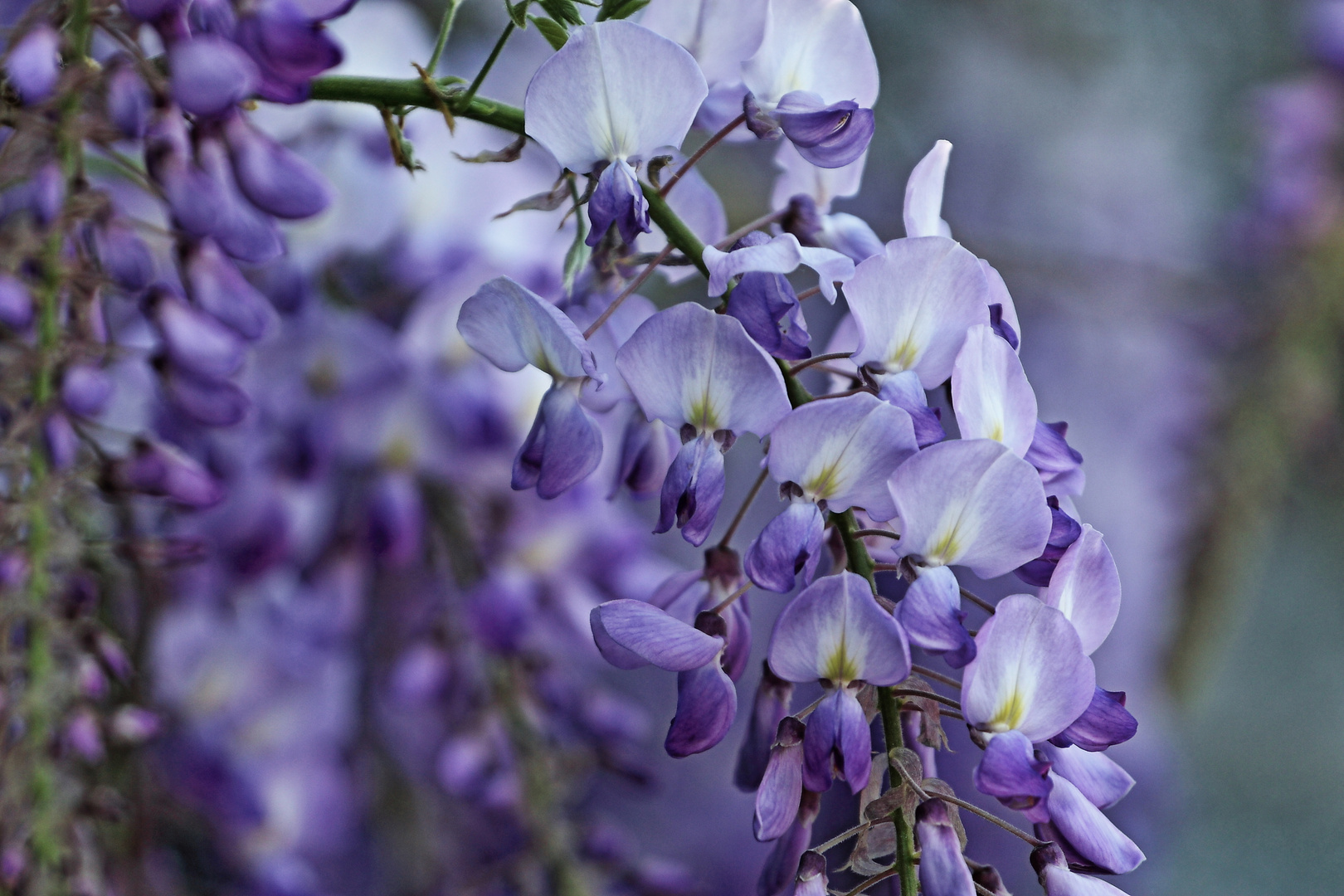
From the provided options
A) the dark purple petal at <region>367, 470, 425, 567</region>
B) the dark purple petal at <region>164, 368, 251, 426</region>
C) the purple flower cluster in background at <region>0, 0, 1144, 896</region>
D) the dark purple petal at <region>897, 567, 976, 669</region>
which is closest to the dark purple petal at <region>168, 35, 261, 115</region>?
the purple flower cluster in background at <region>0, 0, 1144, 896</region>

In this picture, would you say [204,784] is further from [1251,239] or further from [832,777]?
[1251,239]

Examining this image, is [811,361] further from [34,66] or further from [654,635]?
[34,66]

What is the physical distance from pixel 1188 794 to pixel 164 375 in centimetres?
143

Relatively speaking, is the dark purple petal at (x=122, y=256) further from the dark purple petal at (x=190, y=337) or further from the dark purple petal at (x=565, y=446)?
the dark purple petal at (x=565, y=446)

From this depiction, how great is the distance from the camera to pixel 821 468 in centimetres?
29

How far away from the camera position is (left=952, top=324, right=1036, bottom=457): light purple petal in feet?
0.93

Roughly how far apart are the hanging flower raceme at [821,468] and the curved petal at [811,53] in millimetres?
117

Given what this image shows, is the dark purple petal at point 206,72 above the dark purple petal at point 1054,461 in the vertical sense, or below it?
below

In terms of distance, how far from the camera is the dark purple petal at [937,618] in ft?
0.89

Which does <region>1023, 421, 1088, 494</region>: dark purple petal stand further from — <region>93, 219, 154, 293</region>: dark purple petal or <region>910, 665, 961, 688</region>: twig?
<region>93, 219, 154, 293</region>: dark purple petal

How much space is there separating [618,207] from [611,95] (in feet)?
0.10

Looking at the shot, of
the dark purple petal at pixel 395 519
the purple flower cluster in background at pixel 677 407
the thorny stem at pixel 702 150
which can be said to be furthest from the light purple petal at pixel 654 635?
the dark purple petal at pixel 395 519

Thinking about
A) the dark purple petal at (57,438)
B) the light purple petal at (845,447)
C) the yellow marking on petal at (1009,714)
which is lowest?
the dark purple petal at (57,438)

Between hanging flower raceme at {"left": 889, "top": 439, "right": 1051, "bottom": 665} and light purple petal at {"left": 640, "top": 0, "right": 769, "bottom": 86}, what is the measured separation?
5.7 inches
